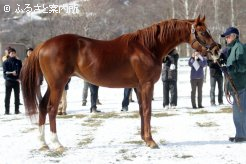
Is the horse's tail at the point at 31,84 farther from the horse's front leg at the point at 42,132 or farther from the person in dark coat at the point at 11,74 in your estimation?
the person in dark coat at the point at 11,74

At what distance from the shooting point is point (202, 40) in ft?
19.5

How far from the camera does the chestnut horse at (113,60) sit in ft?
19.2

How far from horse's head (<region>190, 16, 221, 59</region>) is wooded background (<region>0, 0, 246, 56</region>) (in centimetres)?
2330

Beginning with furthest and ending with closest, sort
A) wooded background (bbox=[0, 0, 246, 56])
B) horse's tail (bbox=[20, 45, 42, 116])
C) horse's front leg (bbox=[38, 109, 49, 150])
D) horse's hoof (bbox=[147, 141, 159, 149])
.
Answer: wooded background (bbox=[0, 0, 246, 56]) → horse's tail (bbox=[20, 45, 42, 116]) → horse's front leg (bbox=[38, 109, 49, 150]) → horse's hoof (bbox=[147, 141, 159, 149])

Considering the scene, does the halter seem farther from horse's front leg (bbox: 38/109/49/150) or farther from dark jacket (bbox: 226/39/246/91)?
horse's front leg (bbox: 38/109/49/150)

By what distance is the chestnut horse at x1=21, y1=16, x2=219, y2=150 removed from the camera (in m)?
5.85

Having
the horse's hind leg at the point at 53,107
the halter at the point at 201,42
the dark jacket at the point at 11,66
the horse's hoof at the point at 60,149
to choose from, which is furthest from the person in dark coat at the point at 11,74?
the halter at the point at 201,42

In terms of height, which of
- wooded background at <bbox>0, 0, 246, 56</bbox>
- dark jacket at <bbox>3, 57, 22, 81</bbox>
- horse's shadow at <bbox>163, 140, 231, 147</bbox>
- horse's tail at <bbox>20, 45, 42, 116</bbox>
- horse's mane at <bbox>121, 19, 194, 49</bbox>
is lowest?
horse's shadow at <bbox>163, 140, 231, 147</bbox>

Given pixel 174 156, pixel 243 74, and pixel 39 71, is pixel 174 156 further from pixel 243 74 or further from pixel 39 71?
pixel 39 71

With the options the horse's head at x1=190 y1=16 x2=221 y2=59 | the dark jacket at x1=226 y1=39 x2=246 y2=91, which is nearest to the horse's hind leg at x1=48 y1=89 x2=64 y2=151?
the horse's head at x1=190 y1=16 x2=221 y2=59

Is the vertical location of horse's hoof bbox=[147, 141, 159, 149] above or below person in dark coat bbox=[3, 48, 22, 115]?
below

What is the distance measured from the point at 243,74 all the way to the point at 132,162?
7.88 ft

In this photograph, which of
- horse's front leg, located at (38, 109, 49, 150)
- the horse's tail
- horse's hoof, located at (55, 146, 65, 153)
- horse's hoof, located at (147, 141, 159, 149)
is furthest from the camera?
the horse's tail

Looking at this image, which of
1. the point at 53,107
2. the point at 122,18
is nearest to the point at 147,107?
the point at 53,107
